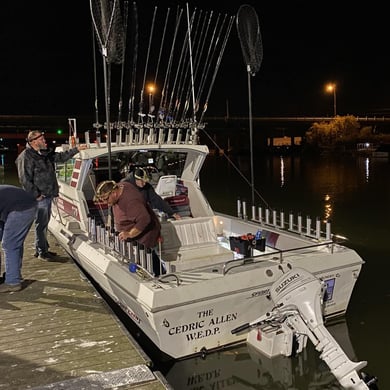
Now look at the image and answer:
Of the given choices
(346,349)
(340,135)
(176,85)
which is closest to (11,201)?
(346,349)

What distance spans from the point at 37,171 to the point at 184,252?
8.26ft

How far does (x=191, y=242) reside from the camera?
7820 mm

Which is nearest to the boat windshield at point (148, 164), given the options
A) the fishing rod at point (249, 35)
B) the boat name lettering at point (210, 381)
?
the fishing rod at point (249, 35)

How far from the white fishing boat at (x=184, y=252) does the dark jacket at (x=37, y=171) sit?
63cm

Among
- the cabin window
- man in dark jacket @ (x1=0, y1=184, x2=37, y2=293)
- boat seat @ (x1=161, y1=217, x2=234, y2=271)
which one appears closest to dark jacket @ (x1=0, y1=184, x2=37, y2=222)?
man in dark jacket @ (x1=0, y1=184, x2=37, y2=293)

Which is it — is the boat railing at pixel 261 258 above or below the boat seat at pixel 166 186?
below

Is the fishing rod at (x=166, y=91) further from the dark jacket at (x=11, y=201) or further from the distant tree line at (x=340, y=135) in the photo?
the distant tree line at (x=340, y=135)

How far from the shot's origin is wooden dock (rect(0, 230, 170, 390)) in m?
4.27

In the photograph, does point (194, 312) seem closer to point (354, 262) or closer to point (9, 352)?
point (9, 352)

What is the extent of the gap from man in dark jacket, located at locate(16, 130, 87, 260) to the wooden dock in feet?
3.45

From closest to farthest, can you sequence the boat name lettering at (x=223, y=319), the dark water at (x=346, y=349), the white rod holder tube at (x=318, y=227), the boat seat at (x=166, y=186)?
the boat name lettering at (x=223, y=319) → the dark water at (x=346, y=349) → the white rod holder tube at (x=318, y=227) → the boat seat at (x=166, y=186)

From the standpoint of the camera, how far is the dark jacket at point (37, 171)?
707cm

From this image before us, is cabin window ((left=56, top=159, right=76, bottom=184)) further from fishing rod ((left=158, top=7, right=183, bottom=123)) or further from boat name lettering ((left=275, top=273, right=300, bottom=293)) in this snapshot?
boat name lettering ((left=275, top=273, right=300, bottom=293))

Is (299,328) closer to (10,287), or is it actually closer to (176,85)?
(10,287)
